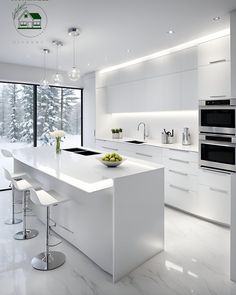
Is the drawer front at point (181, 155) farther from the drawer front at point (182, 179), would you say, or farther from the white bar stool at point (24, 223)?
the white bar stool at point (24, 223)

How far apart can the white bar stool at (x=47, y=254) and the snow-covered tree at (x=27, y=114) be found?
369 centimetres

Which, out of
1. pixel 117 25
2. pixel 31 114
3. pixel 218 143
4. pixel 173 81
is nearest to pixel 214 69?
pixel 173 81

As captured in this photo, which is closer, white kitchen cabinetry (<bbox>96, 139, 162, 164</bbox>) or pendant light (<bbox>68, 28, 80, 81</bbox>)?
pendant light (<bbox>68, 28, 80, 81</bbox>)

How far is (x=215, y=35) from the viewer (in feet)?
12.6

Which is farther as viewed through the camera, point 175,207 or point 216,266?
point 175,207

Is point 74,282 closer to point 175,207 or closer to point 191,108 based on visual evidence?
point 175,207

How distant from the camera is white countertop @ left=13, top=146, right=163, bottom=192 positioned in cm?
249

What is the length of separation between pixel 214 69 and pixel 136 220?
98.8 inches

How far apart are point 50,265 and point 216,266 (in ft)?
5.71

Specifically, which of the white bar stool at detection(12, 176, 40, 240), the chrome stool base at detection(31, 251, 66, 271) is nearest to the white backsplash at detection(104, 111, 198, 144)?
the white bar stool at detection(12, 176, 40, 240)

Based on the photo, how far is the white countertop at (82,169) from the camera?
8.17 feet

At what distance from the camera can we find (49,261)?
2820mm

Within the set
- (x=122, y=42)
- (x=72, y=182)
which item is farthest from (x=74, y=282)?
(x=122, y=42)

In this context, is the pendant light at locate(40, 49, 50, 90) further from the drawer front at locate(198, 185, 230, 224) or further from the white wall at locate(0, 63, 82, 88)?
the drawer front at locate(198, 185, 230, 224)
